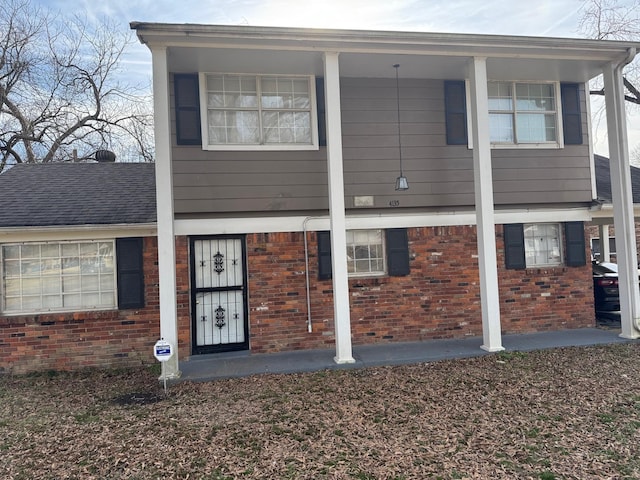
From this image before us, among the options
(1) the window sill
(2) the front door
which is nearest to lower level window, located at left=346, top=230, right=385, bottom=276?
(1) the window sill

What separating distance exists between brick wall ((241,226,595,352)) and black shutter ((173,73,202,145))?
6.08ft

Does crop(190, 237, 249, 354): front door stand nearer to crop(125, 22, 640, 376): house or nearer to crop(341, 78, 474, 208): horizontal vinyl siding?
crop(125, 22, 640, 376): house

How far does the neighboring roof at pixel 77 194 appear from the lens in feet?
20.3

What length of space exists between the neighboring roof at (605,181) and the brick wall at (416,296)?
1.49 meters

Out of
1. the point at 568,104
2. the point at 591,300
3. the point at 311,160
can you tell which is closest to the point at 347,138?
the point at 311,160

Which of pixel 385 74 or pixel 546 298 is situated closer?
pixel 385 74

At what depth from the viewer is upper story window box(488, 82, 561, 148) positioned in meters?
7.20

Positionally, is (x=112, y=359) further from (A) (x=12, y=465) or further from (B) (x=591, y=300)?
(B) (x=591, y=300)

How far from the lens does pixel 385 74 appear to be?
264 inches

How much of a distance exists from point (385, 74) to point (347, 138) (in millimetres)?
1252

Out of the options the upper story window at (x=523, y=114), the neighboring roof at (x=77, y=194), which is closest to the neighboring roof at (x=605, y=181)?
the upper story window at (x=523, y=114)

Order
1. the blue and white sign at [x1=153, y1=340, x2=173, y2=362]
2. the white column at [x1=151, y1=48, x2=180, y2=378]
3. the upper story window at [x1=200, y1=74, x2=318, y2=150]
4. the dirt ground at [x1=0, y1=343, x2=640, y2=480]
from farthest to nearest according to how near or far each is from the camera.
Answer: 1. the upper story window at [x1=200, y1=74, x2=318, y2=150]
2. the white column at [x1=151, y1=48, x2=180, y2=378]
3. the blue and white sign at [x1=153, y1=340, x2=173, y2=362]
4. the dirt ground at [x1=0, y1=343, x2=640, y2=480]

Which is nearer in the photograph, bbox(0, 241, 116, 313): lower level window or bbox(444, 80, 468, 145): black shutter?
bbox(0, 241, 116, 313): lower level window

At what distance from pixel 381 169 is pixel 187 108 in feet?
10.8
